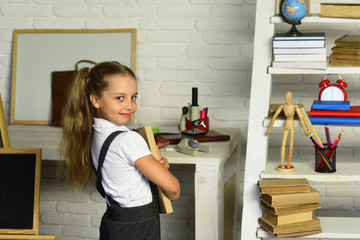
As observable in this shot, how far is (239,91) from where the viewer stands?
2893 millimetres

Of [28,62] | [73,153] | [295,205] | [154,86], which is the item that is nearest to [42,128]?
[28,62]

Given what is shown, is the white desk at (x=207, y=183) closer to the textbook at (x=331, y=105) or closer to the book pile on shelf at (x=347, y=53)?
the textbook at (x=331, y=105)

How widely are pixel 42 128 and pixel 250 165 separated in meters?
1.26

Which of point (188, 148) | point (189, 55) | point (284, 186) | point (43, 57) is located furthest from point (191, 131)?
point (43, 57)

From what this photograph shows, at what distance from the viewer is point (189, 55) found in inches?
114

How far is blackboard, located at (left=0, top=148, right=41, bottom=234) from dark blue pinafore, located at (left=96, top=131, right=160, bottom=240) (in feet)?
1.35

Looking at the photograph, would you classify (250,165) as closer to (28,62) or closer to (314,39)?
(314,39)

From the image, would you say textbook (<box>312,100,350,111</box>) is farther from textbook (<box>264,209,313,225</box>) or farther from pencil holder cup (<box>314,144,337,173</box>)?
textbook (<box>264,209,313,225</box>)

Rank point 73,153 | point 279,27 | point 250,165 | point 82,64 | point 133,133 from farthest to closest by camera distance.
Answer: point 82,64
point 279,27
point 250,165
point 73,153
point 133,133

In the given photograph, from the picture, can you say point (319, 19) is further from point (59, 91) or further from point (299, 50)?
point (59, 91)

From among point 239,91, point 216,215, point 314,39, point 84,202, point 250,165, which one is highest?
point 314,39

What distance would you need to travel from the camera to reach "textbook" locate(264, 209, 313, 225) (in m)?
2.01

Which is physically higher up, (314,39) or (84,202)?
(314,39)

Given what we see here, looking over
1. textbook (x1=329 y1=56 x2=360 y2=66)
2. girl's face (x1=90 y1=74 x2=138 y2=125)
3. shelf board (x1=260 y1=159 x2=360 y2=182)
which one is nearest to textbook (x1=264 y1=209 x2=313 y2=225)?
shelf board (x1=260 y1=159 x2=360 y2=182)
